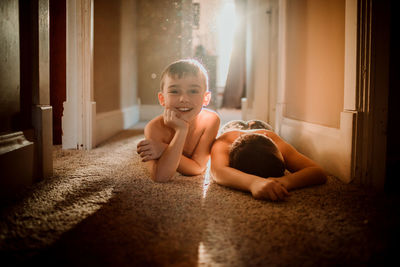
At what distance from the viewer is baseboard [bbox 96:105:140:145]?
82.8 inches

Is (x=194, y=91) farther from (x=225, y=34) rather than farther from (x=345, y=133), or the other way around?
(x=225, y=34)

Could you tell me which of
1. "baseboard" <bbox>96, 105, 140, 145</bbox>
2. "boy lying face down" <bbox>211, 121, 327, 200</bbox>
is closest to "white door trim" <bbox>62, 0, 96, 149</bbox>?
"baseboard" <bbox>96, 105, 140, 145</bbox>

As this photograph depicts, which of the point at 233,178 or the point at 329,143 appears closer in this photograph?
the point at 233,178

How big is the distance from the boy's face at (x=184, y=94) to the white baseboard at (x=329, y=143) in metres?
0.57

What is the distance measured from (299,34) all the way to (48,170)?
1.54 m

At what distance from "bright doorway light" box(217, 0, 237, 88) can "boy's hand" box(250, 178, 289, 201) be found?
422 cm

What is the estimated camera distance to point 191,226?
693 mm

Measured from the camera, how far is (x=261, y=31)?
2.67m

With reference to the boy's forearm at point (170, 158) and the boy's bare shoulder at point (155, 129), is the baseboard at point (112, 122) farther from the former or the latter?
the boy's forearm at point (170, 158)

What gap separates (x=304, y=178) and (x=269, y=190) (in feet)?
0.67

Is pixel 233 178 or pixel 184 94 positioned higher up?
pixel 184 94

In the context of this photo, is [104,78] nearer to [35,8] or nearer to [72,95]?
[72,95]

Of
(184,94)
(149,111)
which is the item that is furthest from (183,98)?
(149,111)

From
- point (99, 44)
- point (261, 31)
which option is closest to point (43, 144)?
point (99, 44)
